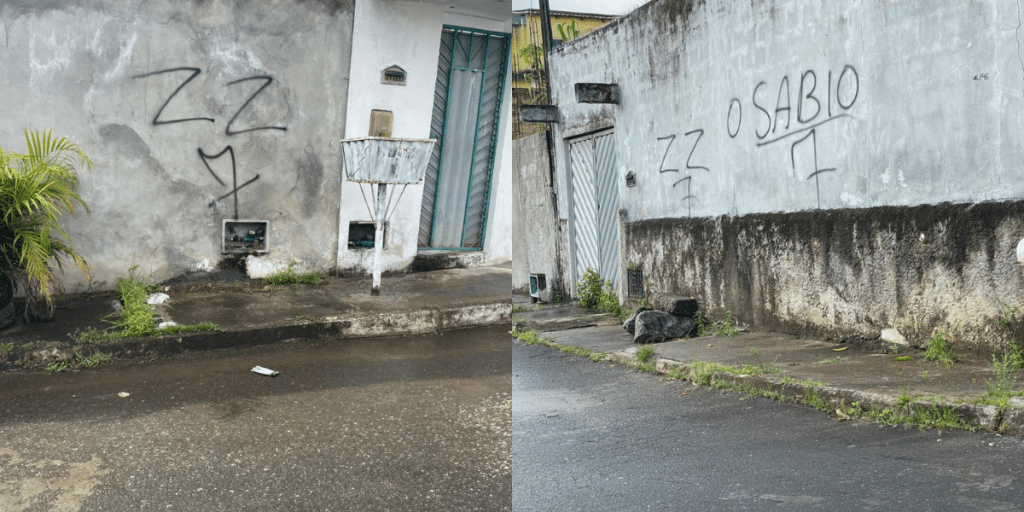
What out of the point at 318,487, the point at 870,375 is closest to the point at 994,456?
the point at 870,375

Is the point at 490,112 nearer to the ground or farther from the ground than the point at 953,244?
farther from the ground

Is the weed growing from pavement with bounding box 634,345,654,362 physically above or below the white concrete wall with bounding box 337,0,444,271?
below

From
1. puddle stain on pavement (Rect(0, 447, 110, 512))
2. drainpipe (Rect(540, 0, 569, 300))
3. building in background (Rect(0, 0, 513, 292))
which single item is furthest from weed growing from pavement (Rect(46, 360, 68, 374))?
drainpipe (Rect(540, 0, 569, 300))

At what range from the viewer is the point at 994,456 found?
3.70m

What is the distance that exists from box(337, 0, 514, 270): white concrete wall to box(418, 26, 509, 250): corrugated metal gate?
0.32 m

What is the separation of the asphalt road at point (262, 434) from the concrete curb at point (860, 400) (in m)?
1.51

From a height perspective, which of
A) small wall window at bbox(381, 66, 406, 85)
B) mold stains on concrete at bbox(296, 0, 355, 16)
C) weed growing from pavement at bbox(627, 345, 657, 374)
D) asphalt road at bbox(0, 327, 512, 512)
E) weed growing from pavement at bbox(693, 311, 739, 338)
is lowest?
asphalt road at bbox(0, 327, 512, 512)

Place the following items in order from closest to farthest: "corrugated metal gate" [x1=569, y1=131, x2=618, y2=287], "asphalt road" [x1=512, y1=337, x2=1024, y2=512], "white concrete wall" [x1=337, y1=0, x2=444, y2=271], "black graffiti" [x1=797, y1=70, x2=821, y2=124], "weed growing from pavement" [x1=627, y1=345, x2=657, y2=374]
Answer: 1. "asphalt road" [x1=512, y1=337, x2=1024, y2=512]
2. "weed growing from pavement" [x1=627, y1=345, x2=657, y2=374]
3. "black graffiti" [x1=797, y1=70, x2=821, y2=124]
4. "white concrete wall" [x1=337, y1=0, x2=444, y2=271]
5. "corrugated metal gate" [x1=569, y1=131, x2=618, y2=287]

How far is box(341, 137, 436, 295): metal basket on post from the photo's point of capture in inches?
320

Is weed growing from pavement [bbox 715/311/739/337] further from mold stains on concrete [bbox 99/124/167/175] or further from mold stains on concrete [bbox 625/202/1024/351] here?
mold stains on concrete [bbox 99/124/167/175]

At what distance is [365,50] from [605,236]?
12.3 feet

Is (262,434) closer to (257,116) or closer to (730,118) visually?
(257,116)

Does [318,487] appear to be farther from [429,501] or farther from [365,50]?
[365,50]

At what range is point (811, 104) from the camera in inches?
274
